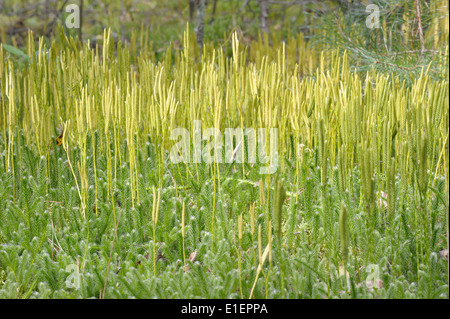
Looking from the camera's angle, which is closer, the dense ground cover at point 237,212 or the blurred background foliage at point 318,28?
the dense ground cover at point 237,212

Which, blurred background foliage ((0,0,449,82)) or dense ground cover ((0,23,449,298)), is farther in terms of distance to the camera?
blurred background foliage ((0,0,449,82))

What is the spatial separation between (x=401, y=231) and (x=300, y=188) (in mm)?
506

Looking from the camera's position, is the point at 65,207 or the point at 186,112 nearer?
the point at 65,207

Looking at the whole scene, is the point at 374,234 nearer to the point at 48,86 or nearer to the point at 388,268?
the point at 388,268

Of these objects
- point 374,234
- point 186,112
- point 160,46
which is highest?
point 160,46

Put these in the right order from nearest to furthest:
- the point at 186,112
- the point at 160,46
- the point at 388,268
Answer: the point at 388,268, the point at 186,112, the point at 160,46

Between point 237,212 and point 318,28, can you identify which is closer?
point 237,212

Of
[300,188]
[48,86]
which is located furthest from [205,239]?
[48,86]

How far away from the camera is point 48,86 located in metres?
2.39

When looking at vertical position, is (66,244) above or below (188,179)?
below

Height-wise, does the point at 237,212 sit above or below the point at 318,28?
below

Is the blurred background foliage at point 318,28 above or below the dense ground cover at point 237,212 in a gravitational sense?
above

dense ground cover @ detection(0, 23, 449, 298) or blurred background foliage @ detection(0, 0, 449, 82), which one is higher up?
blurred background foliage @ detection(0, 0, 449, 82)
